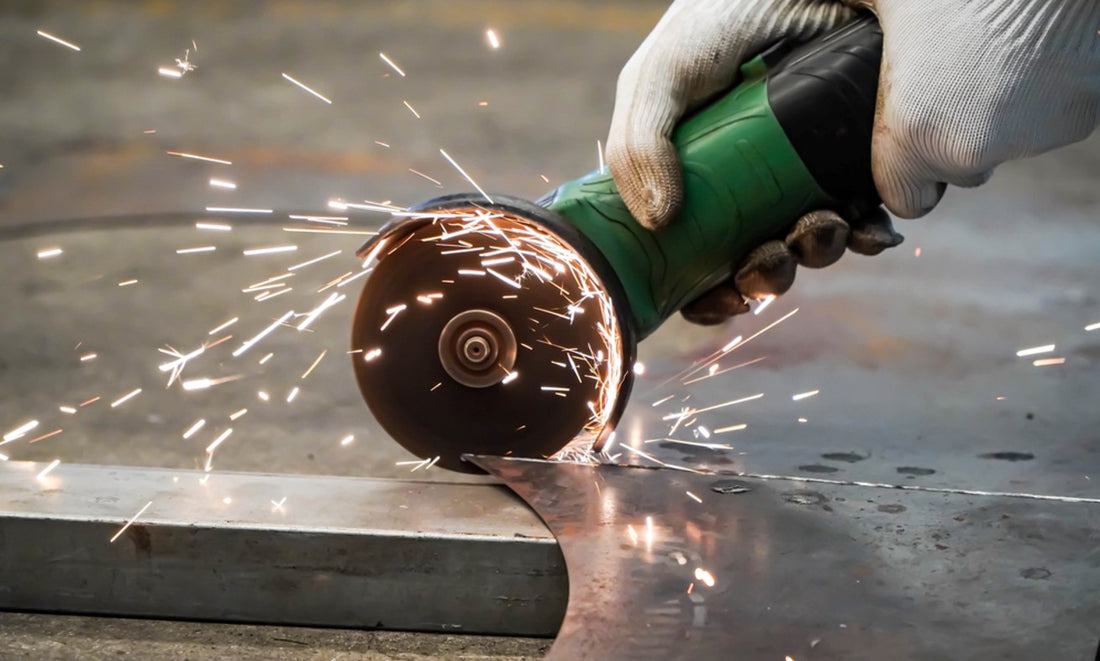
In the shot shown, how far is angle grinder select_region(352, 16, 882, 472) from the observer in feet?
5.41

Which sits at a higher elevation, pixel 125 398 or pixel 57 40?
pixel 57 40

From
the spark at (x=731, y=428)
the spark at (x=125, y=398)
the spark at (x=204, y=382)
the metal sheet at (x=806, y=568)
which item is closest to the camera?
the metal sheet at (x=806, y=568)

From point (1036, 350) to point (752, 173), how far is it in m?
1.77

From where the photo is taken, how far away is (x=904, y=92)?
159 centimetres

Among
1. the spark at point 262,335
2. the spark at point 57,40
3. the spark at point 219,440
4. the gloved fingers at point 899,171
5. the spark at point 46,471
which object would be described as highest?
the spark at point 57,40

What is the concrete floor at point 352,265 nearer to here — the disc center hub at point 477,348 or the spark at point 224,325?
the spark at point 224,325

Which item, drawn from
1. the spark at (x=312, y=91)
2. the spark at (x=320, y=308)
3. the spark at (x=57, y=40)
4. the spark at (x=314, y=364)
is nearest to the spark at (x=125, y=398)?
the spark at (x=314, y=364)

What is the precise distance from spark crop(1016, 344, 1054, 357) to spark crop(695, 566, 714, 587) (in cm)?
200

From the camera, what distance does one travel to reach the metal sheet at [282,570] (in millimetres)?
1452

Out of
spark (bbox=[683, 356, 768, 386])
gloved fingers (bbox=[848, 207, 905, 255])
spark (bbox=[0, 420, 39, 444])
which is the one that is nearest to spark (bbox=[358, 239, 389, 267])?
gloved fingers (bbox=[848, 207, 905, 255])

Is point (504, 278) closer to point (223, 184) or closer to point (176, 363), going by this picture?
point (176, 363)

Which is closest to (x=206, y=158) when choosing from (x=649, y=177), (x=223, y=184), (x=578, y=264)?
(x=223, y=184)

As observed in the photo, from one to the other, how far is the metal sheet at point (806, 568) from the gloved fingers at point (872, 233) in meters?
0.39

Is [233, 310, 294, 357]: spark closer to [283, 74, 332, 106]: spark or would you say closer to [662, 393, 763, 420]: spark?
[662, 393, 763, 420]: spark
